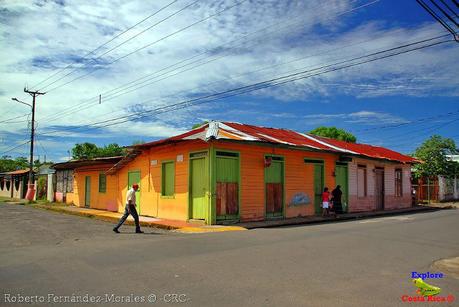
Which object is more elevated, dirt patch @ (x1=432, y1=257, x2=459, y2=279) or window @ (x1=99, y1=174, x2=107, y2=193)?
window @ (x1=99, y1=174, x2=107, y2=193)

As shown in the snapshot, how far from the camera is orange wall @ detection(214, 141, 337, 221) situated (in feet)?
56.8

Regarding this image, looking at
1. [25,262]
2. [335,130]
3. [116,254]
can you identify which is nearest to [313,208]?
[116,254]

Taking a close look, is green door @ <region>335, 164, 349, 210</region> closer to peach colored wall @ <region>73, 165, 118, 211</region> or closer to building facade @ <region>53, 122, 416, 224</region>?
building facade @ <region>53, 122, 416, 224</region>

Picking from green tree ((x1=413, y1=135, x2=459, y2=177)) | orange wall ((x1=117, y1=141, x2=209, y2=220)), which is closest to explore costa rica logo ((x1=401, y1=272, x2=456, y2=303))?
orange wall ((x1=117, y1=141, x2=209, y2=220))

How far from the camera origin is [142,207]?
20.7 metres

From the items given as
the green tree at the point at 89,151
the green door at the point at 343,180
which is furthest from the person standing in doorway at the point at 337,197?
the green tree at the point at 89,151

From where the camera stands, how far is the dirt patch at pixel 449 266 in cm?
776

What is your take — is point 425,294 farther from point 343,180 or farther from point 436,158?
point 436,158

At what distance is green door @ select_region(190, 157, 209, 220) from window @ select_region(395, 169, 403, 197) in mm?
17167

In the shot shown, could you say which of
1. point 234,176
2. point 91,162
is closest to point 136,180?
point 91,162

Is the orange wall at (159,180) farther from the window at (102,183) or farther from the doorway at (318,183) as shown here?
the doorway at (318,183)

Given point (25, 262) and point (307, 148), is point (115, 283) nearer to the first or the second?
point (25, 262)

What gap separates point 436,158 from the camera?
120ft

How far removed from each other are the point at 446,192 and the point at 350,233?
28106mm
